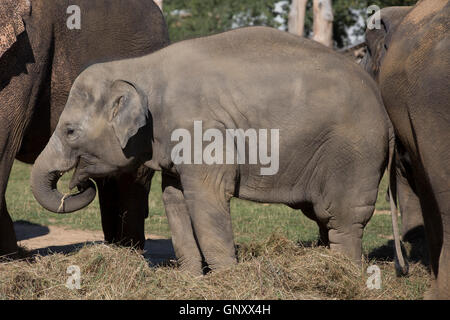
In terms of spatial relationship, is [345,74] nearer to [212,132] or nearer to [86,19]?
[212,132]

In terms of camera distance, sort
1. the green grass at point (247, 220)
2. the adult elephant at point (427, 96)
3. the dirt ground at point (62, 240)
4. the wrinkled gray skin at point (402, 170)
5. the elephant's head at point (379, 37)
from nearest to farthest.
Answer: the adult elephant at point (427, 96)
the elephant's head at point (379, 37)
the wrinkled gray skin at point (402, 170)
the dirt ground at point (62, 240)
the green grass at point (247, 220)

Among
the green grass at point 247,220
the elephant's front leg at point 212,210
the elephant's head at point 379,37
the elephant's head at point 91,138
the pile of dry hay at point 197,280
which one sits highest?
the elephant's head at point 379,37

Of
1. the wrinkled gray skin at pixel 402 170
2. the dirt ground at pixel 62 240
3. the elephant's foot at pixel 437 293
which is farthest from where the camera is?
the dirt ground at pixel 62 240

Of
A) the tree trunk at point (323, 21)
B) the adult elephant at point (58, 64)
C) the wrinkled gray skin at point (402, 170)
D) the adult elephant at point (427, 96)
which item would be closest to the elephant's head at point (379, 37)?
the wrinkled gray skin at point (402, 170)

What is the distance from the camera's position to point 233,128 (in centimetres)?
516

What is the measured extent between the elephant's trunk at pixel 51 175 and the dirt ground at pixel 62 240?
4.91ft

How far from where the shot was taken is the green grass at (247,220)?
784cm

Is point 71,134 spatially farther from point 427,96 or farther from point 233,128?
point 427,96

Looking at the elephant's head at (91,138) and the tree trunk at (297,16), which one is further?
the tree trunk at (297,16)

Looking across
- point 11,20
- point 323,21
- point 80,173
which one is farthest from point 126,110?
point 323,21

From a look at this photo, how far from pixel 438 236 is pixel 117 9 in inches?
111

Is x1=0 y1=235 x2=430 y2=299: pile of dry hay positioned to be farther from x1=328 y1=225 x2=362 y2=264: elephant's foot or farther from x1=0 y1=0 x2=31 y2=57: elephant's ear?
x1=0 y1=0 x2=31 y2=57: elephant's ear

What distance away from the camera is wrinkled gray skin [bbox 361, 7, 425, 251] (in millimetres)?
6254

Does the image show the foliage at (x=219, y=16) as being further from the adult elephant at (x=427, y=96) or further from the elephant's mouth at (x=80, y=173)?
the adult elephant at (x=427, y=96)
